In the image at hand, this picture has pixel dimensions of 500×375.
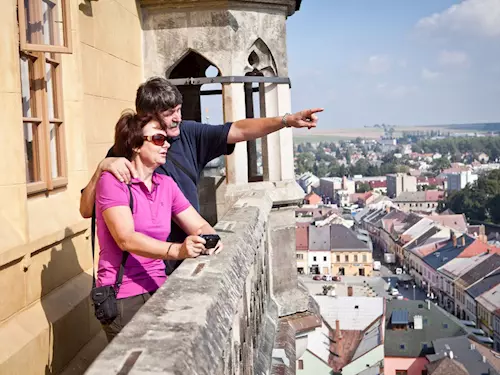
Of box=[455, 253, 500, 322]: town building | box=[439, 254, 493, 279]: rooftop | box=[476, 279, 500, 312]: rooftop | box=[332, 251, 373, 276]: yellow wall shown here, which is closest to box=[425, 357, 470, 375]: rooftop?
box=[476, 279, 500, 312]: rooftop

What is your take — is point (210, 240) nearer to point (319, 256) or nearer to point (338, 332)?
point (338, 332)

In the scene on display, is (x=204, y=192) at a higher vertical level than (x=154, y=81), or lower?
lower

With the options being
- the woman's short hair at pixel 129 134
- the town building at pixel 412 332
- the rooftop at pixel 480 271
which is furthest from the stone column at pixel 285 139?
the rooftop at pixel 480 271

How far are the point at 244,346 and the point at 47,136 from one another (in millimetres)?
1699

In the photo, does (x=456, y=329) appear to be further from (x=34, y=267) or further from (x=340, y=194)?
(x=340, y=194)

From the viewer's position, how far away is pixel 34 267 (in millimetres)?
4094

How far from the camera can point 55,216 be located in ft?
14.6

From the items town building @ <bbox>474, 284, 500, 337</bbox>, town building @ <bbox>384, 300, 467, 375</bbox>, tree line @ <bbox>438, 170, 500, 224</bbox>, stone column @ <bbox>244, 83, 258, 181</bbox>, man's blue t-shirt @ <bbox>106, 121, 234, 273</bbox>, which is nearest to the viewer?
man's blue t-shirt @ <bbox>106, 121, 234, 273</bbox>

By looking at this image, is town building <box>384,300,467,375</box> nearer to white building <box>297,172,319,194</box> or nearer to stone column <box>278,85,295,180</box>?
stone column <box>278,85,295,180</box>

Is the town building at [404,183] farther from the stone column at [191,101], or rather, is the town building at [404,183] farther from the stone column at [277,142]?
the stone column at [277,142]

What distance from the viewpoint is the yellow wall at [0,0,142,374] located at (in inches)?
151

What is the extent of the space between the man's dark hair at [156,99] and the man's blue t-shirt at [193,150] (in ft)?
1.11

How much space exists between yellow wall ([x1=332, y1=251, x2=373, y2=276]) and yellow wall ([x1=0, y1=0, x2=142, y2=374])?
7957 cm

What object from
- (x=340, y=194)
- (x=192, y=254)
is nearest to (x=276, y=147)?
(x=192, y=254)
